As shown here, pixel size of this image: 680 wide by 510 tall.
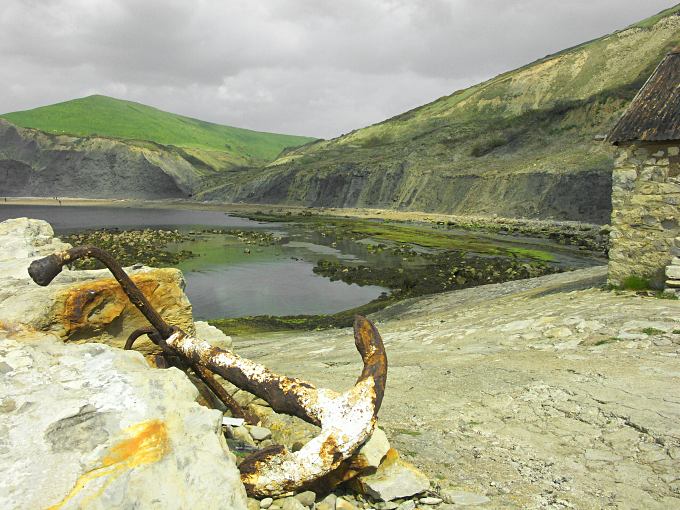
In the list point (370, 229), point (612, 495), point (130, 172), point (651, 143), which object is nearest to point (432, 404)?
point (612, 495)

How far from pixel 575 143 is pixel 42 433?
73952mm

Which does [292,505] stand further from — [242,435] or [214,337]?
[214,337]

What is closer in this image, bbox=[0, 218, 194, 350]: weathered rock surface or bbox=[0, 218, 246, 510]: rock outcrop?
bbox=[0, 218, 246, 510]: rock outcrop

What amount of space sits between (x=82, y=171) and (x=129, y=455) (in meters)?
161

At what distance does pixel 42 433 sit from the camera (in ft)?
9.96

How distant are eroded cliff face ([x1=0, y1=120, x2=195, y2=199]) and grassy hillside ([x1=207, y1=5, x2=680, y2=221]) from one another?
34309mm

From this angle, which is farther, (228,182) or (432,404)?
(228,182)

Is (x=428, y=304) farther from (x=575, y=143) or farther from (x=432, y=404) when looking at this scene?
(x=575, y=143)

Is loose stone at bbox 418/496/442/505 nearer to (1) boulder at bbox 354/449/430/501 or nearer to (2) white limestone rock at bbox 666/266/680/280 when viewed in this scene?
(1) boulder at bbox 354/449/430/501

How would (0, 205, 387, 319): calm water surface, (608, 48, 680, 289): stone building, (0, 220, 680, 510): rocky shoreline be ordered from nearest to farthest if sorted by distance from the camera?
(0, 220, 680, 510): rocky shoreline
(608, 48, 680, 289): stone building
(0, 205, 387, 319): calm water surface

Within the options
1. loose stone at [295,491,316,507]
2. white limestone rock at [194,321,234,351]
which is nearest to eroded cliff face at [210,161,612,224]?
white limestone rock at [194,321,234,351]

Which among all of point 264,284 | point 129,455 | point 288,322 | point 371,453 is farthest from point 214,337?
point 264,284

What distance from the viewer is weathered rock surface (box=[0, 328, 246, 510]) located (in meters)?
2.76

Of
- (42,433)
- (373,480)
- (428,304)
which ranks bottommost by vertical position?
(428,304)
